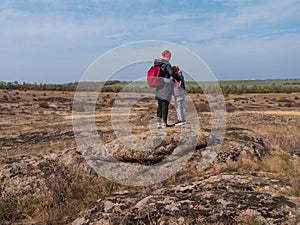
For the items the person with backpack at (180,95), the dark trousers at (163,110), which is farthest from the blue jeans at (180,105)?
the dark trousers at (163,110)

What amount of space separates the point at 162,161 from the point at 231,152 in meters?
1.62

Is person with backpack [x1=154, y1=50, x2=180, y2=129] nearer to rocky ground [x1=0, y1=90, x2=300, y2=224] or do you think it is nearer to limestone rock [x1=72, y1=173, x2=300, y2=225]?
rocky ground [x1=0, y1=90, x2=300, y2=224]

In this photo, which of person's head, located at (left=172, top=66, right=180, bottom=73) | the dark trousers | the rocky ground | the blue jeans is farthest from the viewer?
the blue jeans

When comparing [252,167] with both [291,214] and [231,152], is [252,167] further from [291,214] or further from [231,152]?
[291,214]

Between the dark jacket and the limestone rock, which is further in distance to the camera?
the dark jacket

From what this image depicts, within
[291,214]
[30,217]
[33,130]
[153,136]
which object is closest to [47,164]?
[30,217]

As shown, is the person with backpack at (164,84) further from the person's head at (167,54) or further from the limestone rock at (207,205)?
the limestone rock at (207,205)

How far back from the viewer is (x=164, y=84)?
837 centimetres

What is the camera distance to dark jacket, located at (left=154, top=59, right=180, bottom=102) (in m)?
8.11

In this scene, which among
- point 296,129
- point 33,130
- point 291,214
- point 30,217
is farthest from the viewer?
point 33,130

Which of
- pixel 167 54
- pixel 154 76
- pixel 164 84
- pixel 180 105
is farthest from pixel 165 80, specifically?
pixel 180 105

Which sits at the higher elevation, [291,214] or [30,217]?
[291,214]

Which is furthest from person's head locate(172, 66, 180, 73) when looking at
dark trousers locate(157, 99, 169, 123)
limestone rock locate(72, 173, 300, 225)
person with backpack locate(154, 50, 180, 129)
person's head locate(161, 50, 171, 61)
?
limestone rock locate(72, 173, 300, 225)

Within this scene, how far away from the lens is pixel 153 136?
25.2ft
